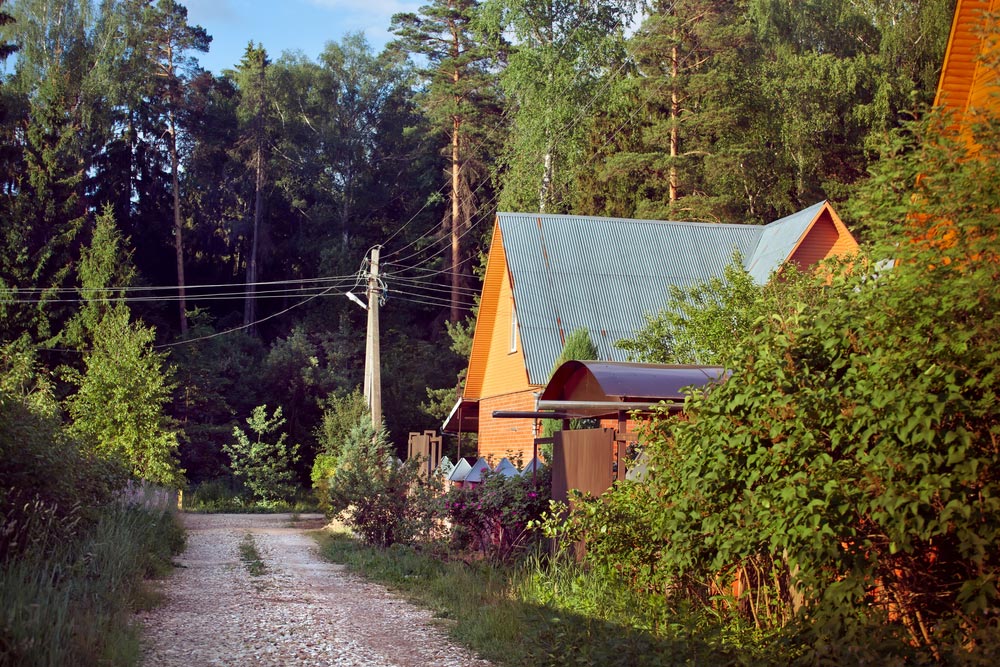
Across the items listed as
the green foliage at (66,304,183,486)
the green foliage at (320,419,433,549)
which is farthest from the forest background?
the green foliage at (320,419,433,549)

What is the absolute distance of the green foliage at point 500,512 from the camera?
472 inches

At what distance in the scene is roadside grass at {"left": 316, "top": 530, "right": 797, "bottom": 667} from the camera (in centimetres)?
627

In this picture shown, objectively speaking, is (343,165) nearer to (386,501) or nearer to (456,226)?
(456,226)

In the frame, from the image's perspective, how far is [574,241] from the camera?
25641mm

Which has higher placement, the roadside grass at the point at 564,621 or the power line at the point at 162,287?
the power line at the point at 162,287

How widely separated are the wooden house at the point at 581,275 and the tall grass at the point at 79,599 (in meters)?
12.2

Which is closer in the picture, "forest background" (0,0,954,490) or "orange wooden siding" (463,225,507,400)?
"orange wooden siding" (463,225,507,400)

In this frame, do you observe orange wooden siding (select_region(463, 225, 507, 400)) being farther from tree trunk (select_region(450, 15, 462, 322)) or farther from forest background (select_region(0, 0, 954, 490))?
tree trunk (select_region(450, 15, 462, 322))

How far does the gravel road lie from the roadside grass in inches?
13.3

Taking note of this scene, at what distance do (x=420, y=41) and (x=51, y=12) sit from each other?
53.8 ft

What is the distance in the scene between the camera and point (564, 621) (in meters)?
7.45

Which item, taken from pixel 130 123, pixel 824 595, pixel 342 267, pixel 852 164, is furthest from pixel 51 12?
pixel 824 595

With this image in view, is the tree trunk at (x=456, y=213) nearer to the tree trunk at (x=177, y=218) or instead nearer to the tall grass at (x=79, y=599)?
the tree trunk at (x=177, y=218)

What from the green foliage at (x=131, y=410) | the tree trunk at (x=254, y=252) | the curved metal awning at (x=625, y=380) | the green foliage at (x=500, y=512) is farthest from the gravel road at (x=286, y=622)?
the tree trunk at (x=254, y=252)
